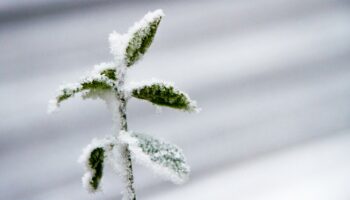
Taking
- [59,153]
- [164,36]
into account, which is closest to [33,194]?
[59,153]

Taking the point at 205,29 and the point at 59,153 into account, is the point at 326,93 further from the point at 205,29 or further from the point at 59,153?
the point at 59,153

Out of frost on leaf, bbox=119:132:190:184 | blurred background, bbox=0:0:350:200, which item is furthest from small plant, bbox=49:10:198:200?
blurred background, bbox=0:0:350:200

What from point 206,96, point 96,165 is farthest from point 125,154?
point 206,96

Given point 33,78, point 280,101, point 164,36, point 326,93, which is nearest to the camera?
point 33,78

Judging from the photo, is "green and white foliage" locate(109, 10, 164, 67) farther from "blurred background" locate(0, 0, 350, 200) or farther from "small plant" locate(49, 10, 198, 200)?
"blurred background" locate(0, 0, 350, 200)

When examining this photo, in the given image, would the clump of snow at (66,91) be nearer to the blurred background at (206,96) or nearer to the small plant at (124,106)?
the small plant at (124,106)

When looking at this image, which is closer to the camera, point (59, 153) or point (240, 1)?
point (59, 153)
